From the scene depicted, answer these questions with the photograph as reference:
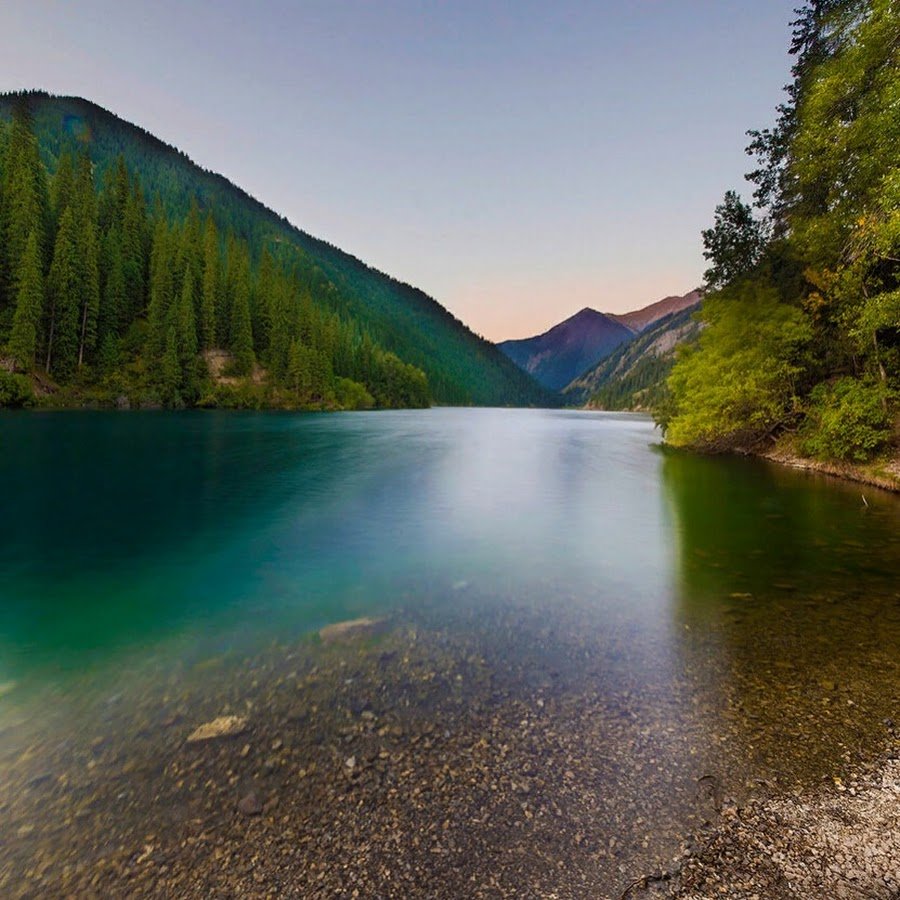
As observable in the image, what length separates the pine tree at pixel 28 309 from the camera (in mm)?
69625

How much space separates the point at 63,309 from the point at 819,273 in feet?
334

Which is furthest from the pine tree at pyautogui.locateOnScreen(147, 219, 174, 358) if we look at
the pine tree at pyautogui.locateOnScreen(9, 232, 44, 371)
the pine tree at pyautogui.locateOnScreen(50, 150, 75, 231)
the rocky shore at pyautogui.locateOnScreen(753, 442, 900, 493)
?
the rocky shore at pyautogui.locateOnScreen(753, 442, 900, 493)

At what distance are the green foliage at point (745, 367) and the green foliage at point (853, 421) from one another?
10.8 feet

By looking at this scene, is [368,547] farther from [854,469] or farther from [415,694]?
[854,469]

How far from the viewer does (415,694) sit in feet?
21.6

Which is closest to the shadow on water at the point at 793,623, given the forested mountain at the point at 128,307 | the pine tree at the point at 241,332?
the forested mountain at the point at 128,307

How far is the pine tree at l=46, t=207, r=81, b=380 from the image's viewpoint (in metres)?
78.0

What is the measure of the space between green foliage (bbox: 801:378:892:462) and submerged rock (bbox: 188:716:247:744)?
A: 2832cm

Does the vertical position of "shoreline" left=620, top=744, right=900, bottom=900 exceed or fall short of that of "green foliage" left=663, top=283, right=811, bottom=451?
it falls short

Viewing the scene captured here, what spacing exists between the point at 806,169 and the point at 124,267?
113668 mm

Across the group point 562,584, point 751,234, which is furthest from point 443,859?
point 751,234

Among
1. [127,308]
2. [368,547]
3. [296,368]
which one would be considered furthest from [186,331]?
[368,547]

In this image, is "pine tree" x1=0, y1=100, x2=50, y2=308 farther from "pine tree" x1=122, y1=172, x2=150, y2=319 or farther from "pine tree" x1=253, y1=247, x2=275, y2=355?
"pine tree" x1=253, y1=247, x2=275, y2=355

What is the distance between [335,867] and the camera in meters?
3.86
